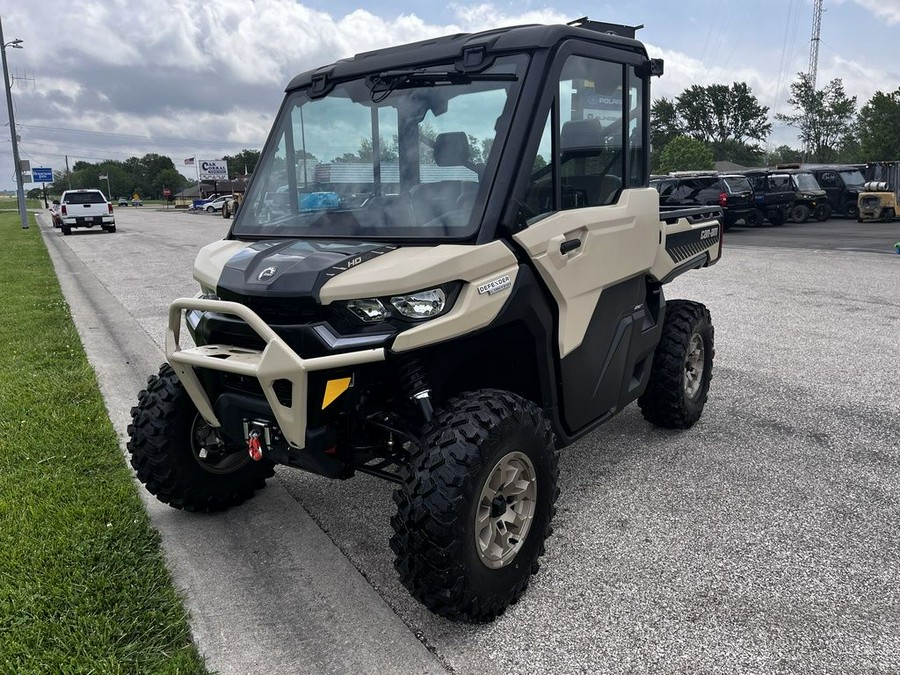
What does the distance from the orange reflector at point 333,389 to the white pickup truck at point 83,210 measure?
97.7 feet

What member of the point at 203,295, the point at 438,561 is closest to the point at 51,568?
the point at 203,295

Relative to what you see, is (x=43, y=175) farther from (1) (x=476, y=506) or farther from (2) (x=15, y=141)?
(1) (x=476, y=506)

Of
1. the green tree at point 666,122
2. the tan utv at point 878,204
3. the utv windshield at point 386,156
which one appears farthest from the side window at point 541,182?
the green tree at point 666,122

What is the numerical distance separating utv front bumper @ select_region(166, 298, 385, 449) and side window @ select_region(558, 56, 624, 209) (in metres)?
1.42

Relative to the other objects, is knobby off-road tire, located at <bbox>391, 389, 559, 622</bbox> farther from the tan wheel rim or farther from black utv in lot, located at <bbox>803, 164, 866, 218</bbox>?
black utv in lot, located at <bbox>803, 164, 866, 218</bbox>

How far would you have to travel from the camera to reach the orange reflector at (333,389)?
284 cm

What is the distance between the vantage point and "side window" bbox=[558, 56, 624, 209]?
3.44 metres

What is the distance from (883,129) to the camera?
201ft

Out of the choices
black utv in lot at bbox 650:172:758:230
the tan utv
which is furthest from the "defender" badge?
the tan utv

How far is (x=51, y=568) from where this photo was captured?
330 centimetres

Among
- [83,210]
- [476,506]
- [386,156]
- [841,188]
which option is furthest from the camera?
[83,210]

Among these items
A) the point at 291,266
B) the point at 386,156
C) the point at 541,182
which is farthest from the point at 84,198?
the point at 541,182

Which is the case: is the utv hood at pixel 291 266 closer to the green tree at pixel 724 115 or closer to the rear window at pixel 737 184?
the rear window at pixel 737 184

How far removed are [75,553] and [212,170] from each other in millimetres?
82196
